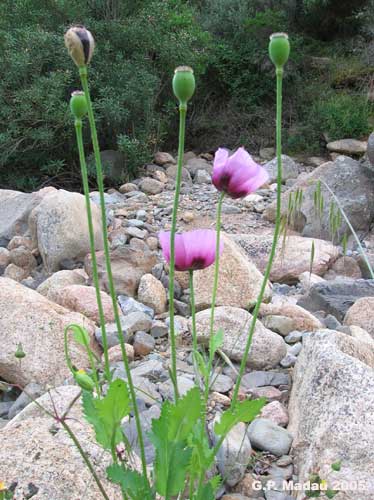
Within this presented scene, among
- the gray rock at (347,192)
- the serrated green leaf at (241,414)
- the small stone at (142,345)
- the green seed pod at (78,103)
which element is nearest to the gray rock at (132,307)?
the small stone at (142,345)

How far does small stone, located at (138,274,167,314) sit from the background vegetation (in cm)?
363

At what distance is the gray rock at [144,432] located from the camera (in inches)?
57.6

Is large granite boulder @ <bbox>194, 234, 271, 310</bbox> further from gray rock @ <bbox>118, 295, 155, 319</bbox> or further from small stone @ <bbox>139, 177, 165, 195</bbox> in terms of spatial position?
small stone @ <bbox>139, 177, 165, 195</bbox>

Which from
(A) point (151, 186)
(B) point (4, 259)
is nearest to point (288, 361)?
(B) point (4, 259)

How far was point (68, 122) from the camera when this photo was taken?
6.06 metres

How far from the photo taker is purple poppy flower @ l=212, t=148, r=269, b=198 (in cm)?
109

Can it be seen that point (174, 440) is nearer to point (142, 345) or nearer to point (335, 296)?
point (142, 345)

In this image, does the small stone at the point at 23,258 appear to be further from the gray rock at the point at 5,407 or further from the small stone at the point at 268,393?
the small stone at the point at 268,393

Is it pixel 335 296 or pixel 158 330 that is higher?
pixel 158 330

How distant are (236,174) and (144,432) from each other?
76 centimetres

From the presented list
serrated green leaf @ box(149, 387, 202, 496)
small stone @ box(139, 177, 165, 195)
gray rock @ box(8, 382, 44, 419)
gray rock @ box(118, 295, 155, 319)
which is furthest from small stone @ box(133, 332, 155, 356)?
small stone @ box(139, 177, 165, 195)

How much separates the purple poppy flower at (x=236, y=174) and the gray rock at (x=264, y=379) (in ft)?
3.34

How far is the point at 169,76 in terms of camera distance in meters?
7.72

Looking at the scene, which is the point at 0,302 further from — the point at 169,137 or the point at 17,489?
the point at 169,137
